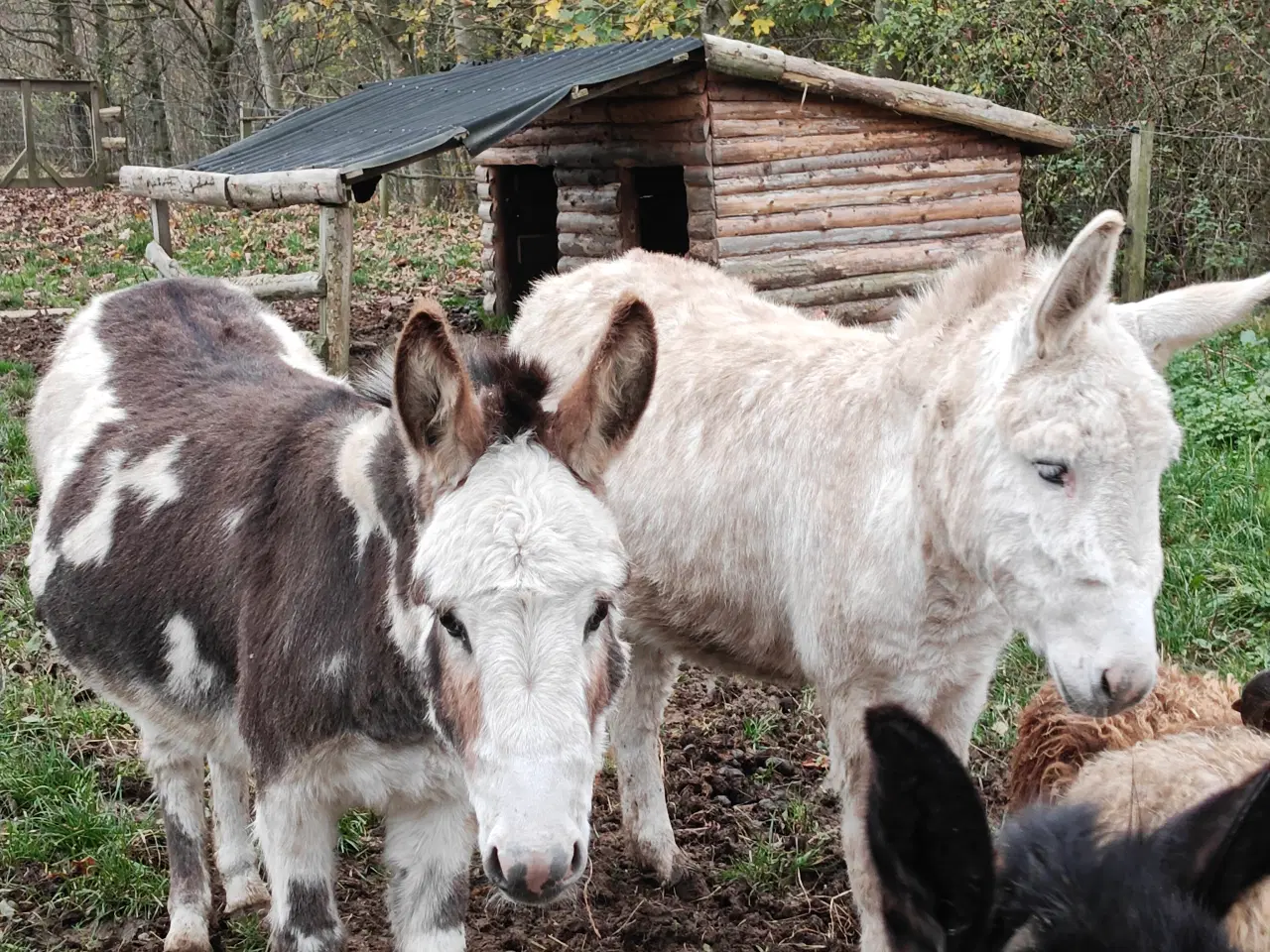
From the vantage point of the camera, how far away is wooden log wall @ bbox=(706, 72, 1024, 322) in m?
9.10

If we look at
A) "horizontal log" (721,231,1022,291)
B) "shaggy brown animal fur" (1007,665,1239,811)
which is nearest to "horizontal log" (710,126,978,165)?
"horizontal log" (721,231,1022,291)

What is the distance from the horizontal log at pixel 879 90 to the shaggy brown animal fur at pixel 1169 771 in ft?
22.5

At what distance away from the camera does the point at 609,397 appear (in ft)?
7.93

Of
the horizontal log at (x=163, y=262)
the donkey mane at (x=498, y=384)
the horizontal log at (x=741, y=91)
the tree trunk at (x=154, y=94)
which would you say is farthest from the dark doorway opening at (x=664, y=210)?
the tree trunk at (x=154, y=94)

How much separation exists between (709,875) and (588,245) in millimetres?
7313

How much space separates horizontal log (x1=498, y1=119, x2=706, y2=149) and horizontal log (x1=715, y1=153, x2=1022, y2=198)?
483 mm

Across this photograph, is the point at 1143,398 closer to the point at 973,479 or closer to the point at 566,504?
the point at 973,479

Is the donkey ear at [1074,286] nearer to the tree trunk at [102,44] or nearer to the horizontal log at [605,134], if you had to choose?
the horizontal log at [605,134]

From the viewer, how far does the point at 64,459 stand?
359cm

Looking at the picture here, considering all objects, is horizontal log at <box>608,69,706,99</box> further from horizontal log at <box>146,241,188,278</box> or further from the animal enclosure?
horizontal log at <box>146,241,188,278</box>

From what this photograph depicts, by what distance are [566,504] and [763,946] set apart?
6.57 feet

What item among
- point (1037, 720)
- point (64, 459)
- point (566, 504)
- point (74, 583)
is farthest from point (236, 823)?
point (1037, 720)

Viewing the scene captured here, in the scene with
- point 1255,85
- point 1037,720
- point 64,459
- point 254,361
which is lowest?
point 1037,720

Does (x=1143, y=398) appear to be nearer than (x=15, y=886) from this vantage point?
Yes
